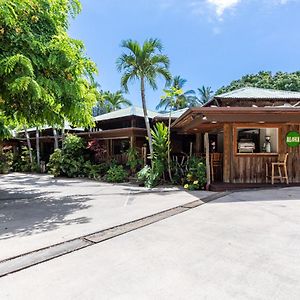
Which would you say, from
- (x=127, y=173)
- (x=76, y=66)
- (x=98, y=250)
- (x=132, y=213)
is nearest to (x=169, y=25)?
(x=127, y=173)

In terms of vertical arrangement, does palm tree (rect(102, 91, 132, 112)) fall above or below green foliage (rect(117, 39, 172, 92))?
above

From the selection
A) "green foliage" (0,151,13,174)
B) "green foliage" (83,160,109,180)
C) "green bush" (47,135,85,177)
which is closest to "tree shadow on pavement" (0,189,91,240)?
"green foliage" (83,160,109,180)

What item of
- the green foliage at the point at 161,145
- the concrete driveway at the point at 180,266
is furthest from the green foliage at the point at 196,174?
the concrete driveway at the point at 180,266

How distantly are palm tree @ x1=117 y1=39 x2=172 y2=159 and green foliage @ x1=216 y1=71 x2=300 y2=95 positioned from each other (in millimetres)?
20524

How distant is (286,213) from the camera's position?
6027 mm

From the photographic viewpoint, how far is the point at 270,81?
3100 cm

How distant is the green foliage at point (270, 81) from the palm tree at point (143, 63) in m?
20.5

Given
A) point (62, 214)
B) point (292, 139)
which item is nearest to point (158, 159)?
point (292, 139)

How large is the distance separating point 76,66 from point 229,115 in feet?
15.8

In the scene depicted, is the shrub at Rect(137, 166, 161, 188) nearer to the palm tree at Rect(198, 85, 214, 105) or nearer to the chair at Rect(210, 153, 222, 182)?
the chair at Rect(210, 153, 222, 182)

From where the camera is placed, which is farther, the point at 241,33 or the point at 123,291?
the point at 241,33

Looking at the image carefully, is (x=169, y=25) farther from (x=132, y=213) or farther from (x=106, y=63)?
(x=132, y=213)

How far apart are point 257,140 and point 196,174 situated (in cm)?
255

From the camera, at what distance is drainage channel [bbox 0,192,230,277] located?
138 inches
